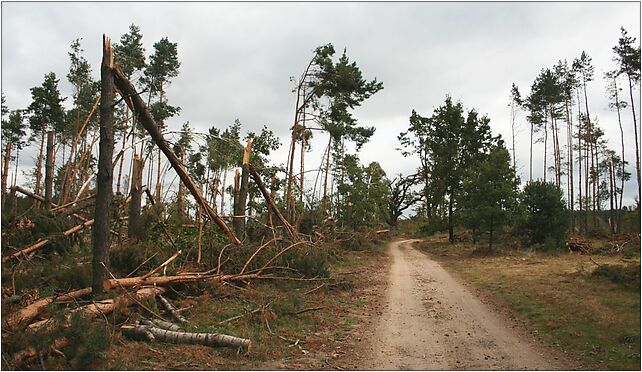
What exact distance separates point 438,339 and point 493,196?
17435mm

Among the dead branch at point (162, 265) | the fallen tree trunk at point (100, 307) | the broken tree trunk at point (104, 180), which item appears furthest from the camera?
the dead branch at point (162, 265)

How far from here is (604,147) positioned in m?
44.4

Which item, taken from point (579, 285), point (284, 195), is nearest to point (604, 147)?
point (284, 195)

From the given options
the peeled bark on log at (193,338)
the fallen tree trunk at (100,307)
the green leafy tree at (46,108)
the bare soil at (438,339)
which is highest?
the green leafy tree at (46,108)

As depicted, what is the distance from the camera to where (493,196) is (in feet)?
77.4

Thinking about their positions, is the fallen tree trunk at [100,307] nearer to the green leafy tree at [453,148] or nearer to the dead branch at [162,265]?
the dead branch at [162,265]

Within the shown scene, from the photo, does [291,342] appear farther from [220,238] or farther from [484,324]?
[220,238]

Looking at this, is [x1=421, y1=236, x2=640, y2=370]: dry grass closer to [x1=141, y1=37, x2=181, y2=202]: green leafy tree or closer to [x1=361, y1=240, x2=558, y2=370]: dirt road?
[x1=361, y1=240, x2=558, y2=370]: dirt road

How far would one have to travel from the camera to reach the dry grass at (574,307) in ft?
22.6

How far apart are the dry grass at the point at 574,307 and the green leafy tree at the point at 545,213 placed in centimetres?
Result: 785

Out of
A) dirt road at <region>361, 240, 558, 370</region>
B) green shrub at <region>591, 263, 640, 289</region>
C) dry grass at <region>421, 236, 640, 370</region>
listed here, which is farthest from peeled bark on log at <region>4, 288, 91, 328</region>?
green shrub at <region>591, 263, 640, 289</region>

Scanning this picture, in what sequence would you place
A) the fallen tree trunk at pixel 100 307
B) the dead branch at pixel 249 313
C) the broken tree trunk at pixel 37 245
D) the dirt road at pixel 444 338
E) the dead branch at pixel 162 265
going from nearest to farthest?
the fallen tree trunk at pixel 100 307
the dirt road at pixel 444 338
the dead branch at pixel 249 313
the broken tree trunk at pixel 37 245
the dead branch at pixel 162 265

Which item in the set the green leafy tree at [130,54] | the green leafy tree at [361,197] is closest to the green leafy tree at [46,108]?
the green leafy tree at [130,54]

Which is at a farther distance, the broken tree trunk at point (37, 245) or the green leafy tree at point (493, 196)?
the green leafy tree at point (493, 196)
